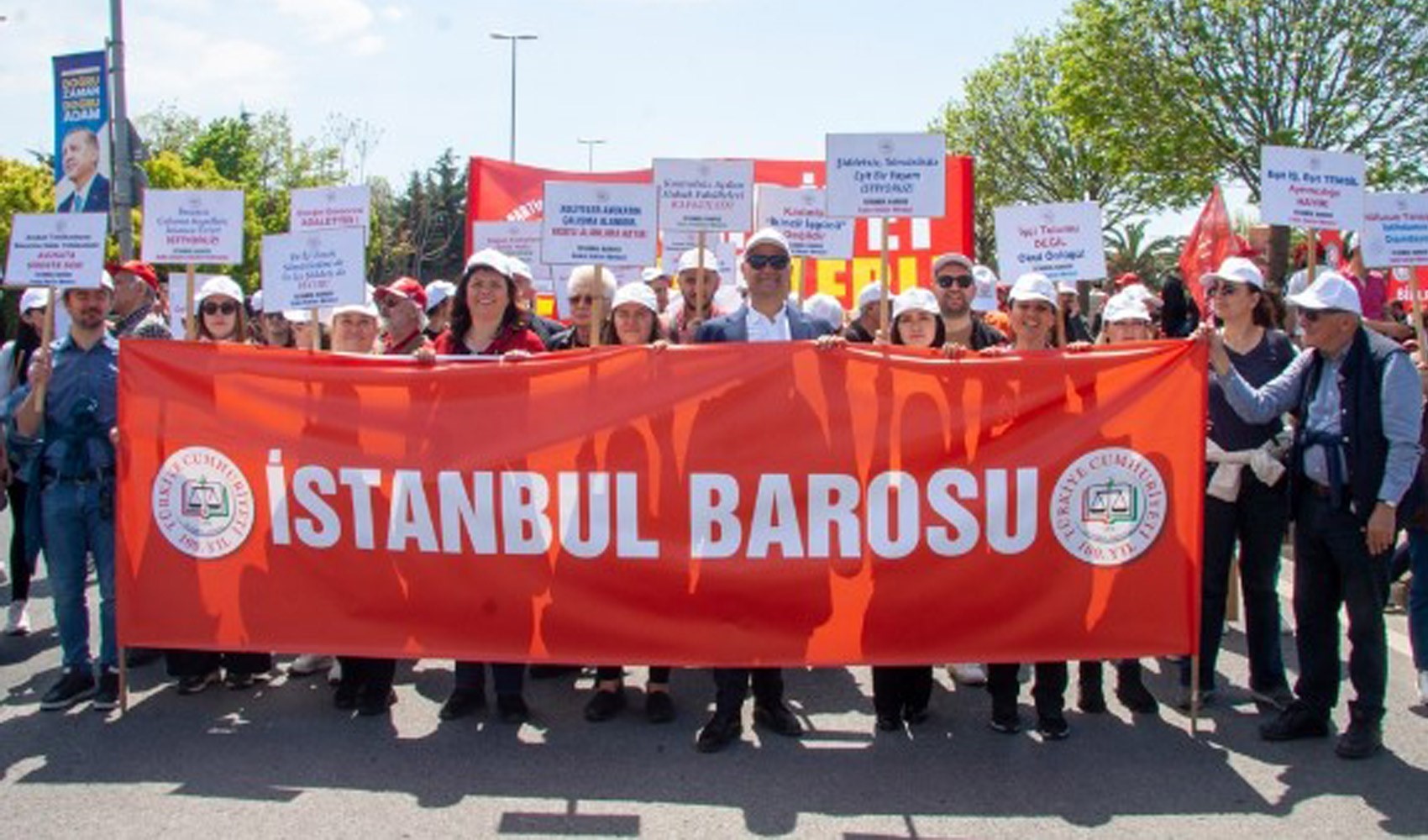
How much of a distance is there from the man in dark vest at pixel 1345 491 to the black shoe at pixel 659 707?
2.47 meters

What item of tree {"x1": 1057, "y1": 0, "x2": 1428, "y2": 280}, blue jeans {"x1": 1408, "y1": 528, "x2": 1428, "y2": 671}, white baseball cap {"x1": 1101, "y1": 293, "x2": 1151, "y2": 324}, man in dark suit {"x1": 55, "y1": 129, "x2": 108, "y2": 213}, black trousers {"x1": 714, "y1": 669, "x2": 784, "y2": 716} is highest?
tree {"x1": 1057, "y1": 0, "x2": 1428, "y2": 280}

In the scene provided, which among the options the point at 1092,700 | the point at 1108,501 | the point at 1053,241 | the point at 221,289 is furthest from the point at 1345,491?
the point at 221,289

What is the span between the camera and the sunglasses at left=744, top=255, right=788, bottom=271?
5.86 metres

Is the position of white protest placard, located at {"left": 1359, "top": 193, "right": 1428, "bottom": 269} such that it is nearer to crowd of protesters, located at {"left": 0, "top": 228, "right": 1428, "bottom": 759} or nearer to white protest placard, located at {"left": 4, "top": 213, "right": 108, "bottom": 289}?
crowd of protesters, located at {"left": 0, "top": 228, "right": 1428, "bottom": 759}

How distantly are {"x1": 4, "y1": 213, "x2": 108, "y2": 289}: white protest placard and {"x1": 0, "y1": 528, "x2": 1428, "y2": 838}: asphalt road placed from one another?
192 cm

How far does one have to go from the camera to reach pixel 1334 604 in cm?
549

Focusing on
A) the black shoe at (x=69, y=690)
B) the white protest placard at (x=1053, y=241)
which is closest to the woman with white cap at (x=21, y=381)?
the black shoe at (x=69, y=690)

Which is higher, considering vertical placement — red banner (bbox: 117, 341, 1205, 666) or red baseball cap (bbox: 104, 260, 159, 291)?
red baseball cap (bbox: 104, 260, 159, 291)

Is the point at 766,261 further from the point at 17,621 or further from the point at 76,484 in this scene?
the point at 17,621

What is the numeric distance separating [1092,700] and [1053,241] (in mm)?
2202

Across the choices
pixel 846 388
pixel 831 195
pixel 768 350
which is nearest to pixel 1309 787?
pixel 846 388

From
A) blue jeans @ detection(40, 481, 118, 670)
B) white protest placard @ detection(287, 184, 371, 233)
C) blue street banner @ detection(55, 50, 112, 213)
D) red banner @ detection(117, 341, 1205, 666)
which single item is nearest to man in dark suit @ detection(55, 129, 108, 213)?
blue street banner @ detection(55, 50, 112, 213)

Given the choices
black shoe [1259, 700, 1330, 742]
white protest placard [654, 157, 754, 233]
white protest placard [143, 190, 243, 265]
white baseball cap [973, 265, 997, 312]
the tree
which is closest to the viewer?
black shoe [1259, 700, 1330, 742]

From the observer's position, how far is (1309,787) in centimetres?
495
